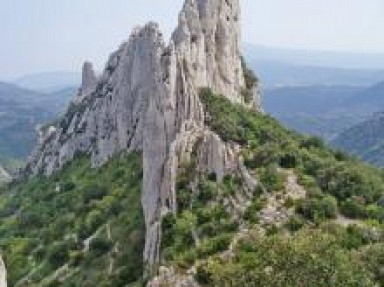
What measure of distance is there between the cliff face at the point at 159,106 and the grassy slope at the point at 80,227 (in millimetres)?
2723

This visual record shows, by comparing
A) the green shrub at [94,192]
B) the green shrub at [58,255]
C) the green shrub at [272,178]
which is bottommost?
the green shrub at [58,255]

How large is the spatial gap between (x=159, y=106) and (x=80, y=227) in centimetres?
1858

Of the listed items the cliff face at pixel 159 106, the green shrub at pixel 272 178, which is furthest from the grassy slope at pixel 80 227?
the green shrub at pixel 272 178

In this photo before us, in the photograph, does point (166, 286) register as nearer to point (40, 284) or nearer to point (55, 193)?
point (40, 284)

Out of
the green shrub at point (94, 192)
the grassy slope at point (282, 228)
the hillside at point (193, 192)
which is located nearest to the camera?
the grassy slope at point (282, 228)

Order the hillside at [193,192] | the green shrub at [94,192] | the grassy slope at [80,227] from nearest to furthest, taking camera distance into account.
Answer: the hillside at [193,192] → the grassy slope at [80,227] → the green shrub at [94,192]

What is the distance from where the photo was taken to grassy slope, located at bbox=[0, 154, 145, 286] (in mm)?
70812

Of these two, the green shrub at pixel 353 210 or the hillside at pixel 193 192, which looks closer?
the hillside at pixel 193 192

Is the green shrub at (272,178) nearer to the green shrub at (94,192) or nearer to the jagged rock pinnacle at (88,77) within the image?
the green shrub at (94,192)

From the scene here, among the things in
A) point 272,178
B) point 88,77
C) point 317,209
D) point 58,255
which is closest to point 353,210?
point 317,209

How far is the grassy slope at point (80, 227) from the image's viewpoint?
7081 cm

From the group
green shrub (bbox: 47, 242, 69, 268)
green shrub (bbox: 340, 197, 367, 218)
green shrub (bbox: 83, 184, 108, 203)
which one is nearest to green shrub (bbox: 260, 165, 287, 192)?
green shrub (bbox: 340, 197, 367, 218)

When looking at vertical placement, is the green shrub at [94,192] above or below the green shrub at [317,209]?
below

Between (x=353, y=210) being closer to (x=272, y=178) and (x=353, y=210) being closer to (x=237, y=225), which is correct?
(x=272, y=178)
